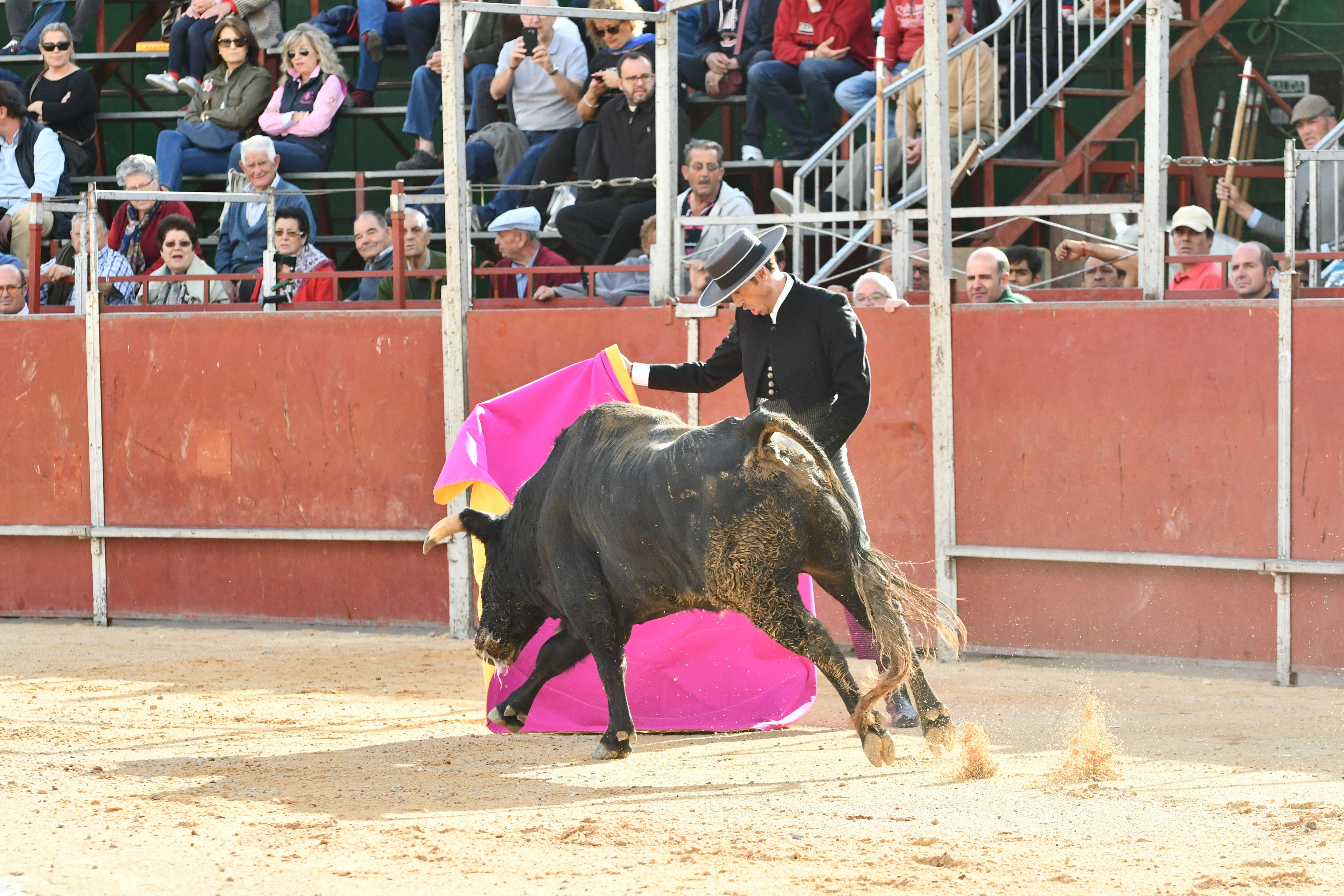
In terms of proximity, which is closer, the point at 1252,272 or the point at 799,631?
the point at 799,631

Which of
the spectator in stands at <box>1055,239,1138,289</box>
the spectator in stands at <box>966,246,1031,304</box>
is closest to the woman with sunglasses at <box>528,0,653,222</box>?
the spectator in stands at <box>1055,239,1138,289</box>

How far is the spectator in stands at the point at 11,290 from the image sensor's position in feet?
30.8

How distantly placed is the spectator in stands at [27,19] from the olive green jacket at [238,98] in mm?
2013

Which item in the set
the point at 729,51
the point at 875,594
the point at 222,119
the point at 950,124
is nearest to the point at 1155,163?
the point at 950,124

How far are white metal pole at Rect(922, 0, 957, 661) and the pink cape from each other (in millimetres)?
1469

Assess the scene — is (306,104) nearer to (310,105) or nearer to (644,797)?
(310,105)

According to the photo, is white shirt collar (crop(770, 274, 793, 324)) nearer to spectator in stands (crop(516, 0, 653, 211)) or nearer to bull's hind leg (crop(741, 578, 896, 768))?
bull's hind leg (crop(741, 578, 896, 768))

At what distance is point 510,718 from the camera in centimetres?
575

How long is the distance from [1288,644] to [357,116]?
845 centimetres

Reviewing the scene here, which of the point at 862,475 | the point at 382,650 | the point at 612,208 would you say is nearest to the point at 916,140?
the point at 612,208

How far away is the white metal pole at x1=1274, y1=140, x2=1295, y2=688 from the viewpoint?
22.0 feet

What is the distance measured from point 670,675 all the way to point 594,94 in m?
5.21

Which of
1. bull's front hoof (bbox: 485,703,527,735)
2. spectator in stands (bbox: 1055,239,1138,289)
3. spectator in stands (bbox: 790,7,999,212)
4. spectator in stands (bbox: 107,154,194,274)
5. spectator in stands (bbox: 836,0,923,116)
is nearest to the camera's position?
bull's front hoof (bbox: 485,703,527,735)

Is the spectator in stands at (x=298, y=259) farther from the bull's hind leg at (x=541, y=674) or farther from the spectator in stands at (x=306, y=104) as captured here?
the bull's hind leg at (x=541, y=674)
